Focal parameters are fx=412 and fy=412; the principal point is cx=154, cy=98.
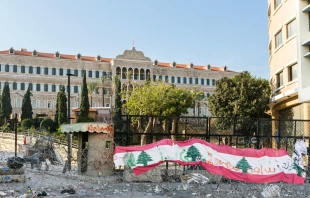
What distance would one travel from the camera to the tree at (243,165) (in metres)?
15.2

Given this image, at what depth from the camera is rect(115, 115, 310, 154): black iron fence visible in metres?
18.2

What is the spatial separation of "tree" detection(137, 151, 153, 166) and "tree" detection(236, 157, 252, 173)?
328 cm

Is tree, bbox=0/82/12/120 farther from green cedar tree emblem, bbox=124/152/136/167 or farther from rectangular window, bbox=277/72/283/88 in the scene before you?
green cedar tree emblem, bbox=124/152/136/167

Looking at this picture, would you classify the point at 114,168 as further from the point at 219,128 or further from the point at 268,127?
the point at 268,127

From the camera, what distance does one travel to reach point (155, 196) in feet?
43.3

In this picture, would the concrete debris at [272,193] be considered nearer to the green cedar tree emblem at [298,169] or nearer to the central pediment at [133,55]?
the green cedar tree emblem at [298,169]

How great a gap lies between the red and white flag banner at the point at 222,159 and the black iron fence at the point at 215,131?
2.11m

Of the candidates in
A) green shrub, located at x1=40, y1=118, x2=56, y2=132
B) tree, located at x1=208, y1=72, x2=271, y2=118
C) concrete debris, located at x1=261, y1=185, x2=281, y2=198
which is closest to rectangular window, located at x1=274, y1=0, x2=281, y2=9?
tree, located at x1=208, y1=72, x2=271, y2=118

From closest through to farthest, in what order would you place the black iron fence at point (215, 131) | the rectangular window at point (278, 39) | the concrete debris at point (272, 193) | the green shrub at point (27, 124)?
the concrete debris at point (272, 193) → the black iron fence at point (215, 131) → the rectangular window at point (278, 39) → the green shrub at point (27, 124)

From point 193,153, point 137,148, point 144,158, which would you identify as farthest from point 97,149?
point 193,153

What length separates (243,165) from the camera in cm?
1520

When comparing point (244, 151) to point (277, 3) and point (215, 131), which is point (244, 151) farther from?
point (277, 3)

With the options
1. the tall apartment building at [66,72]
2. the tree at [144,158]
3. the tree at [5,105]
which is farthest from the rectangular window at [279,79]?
the tree at [5,105]

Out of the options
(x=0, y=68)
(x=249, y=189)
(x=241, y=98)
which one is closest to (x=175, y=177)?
(x=249, y=189)
